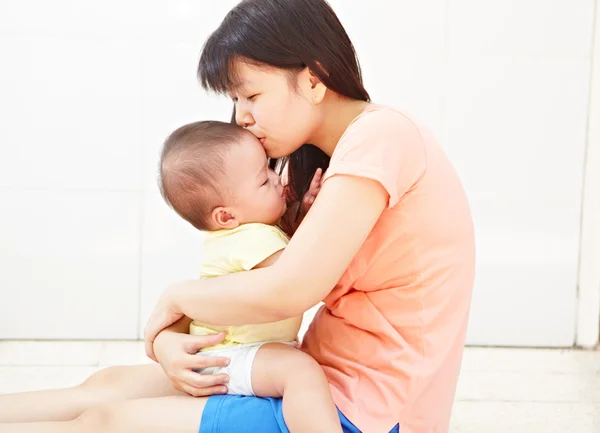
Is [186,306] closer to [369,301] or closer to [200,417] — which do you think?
[200,417]

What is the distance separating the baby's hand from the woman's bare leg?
36 cm

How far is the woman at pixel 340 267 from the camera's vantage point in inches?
45.2

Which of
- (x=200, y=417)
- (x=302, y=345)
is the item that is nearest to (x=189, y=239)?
(x=302, y=345)

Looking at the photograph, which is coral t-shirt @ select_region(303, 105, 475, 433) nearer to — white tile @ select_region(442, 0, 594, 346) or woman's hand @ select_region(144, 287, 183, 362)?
woman's hand @ select_region(144, 287, 183, 362)

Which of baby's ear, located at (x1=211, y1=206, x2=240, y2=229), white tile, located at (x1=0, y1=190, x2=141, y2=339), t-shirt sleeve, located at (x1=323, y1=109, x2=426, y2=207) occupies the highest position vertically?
t-shirt sleeve, located at (x1=323, y1=109, x2=426, y2=207)

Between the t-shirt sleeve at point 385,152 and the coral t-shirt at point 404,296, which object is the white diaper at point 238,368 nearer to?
the coral t-shirt at point 404,296

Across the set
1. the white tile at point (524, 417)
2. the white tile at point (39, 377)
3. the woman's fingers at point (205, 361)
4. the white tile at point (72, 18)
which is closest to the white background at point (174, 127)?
the white tile at point (72, 18)

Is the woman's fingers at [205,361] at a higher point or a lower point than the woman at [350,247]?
lower

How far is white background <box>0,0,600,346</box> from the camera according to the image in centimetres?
232

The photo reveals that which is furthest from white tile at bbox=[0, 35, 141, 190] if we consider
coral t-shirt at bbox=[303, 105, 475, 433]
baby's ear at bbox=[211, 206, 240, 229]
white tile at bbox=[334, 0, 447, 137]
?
coral t-shirt at bbox=[303, 105, 475, 433]

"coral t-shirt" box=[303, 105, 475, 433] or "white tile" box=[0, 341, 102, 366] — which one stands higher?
"coral t-shirt" box=[303, 105, 475, 433]

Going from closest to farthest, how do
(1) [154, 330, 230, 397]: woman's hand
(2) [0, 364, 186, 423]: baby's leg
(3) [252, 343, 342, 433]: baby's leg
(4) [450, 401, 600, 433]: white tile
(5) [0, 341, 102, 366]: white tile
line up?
(3) [252, 343, 342, 433]: baby's leg < (1) [154, 330, 230, 397]: woman's hand < (2) [0, 364, 186, 423]: baby's leg < (4) [450, 401, 600, 433]: white tile < (5) [0, 341, 102, 366]: white tile

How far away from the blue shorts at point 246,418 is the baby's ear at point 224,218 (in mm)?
271

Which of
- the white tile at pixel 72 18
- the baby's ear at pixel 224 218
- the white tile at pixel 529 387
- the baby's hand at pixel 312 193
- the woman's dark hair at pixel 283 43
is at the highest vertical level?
the white tile at pixel 72 18
